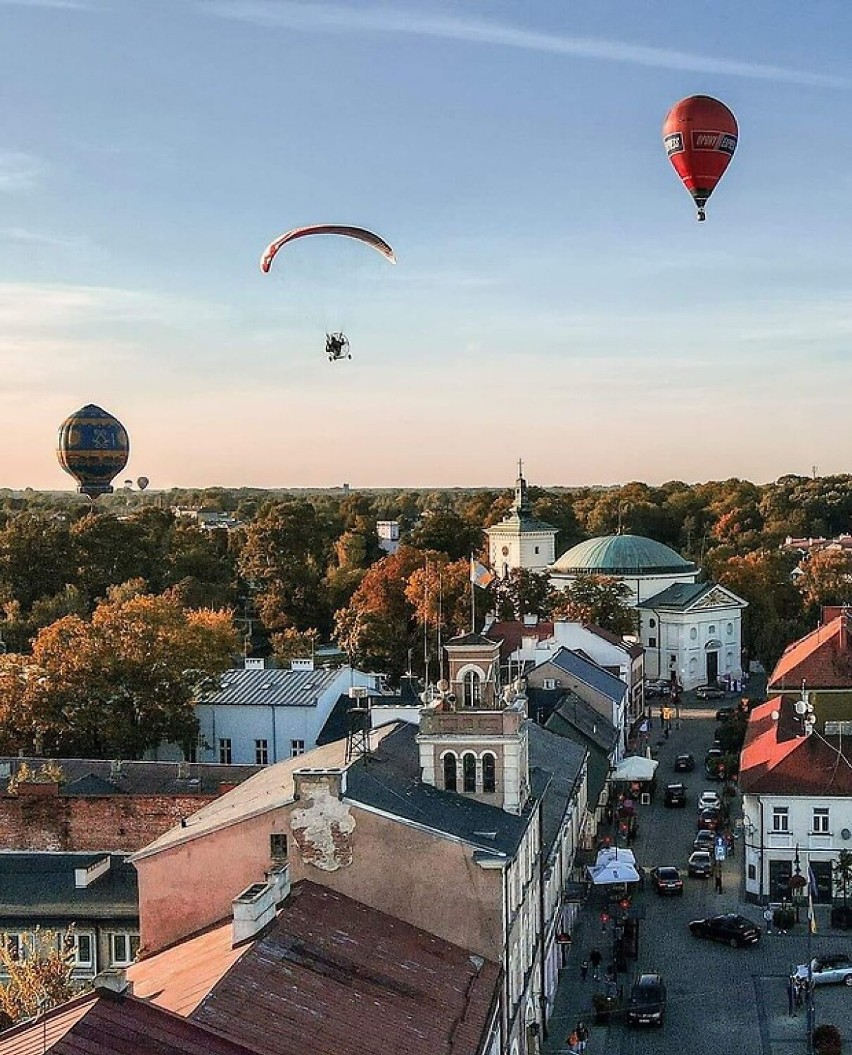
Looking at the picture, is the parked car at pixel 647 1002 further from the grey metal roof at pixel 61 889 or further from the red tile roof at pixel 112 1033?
the red tile roof at pixel 112 1033

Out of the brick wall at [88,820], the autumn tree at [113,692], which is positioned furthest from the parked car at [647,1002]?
the autumn tree at [113,692]

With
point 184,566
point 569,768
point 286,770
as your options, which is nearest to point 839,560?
point 184,566

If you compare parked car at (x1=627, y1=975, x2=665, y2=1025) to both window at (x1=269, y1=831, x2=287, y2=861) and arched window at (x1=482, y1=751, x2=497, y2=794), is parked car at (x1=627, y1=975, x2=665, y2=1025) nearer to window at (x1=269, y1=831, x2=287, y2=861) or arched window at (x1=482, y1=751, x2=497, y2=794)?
arched window at (x1=482, y1=751, x2=497, y2=794)

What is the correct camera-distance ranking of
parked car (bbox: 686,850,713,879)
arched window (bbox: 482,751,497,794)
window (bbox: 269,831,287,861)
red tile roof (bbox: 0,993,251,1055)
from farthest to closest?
parked car (bbox: 686,850,713,879)
arched window (bbox: 482,751,497,794)
window (bbox: 269,831,287,861)
red tile roof (bbox: 0,993,251,1055)

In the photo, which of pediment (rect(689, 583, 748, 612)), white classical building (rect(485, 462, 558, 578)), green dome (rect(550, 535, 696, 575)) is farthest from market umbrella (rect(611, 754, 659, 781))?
white classical building (rect(485, 462, 558, 578))

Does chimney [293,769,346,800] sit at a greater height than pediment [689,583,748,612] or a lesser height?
greater

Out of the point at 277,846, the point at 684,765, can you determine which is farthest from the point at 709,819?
the point at 277,846

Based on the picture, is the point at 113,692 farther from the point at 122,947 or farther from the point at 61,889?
the point at 122,947

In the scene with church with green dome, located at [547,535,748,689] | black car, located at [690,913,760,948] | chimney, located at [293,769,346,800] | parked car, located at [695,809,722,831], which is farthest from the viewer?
church with green dome, located at [547,535,748,689]
